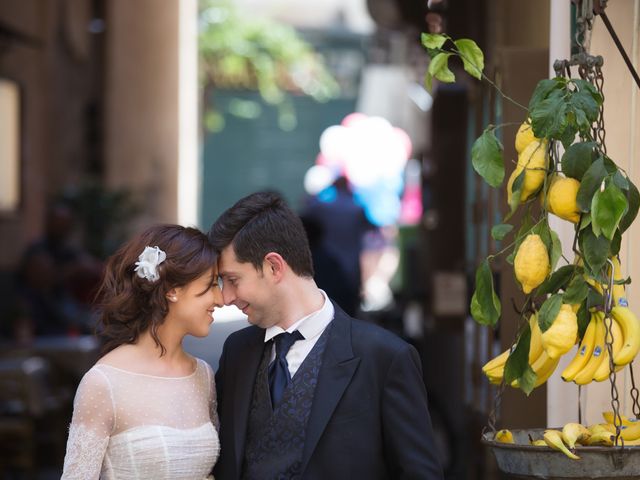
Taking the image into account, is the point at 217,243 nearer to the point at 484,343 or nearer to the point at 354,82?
the point at 484,343

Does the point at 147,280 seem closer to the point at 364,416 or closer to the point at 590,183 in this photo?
the point at 364,416

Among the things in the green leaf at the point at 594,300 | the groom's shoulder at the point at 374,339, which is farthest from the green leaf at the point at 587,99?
the groom's shoulder at the point at 374,339

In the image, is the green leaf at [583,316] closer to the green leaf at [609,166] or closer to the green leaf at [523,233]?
the green leaf at [523,233]

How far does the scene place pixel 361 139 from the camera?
64.0 ft

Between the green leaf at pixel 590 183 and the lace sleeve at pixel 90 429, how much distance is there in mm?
1472

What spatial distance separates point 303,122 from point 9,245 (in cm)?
1385

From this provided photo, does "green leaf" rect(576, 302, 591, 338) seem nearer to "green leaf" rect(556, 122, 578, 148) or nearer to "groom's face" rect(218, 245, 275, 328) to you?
"green leaf" rect(556, 122, 578, 148)

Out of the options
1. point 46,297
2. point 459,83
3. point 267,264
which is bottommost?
point 46,297

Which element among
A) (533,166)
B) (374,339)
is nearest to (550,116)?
(533,166)

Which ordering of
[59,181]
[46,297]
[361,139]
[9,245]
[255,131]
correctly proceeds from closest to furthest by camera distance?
1. [46,297]
2. [9,245]
3. [59,181]
4. [361,139]
5. [255,131]

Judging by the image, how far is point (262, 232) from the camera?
146 inches

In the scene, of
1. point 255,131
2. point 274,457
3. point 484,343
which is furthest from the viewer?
point 255,131

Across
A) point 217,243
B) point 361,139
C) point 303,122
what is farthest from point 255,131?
point 217,243

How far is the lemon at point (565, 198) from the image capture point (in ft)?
11.0
